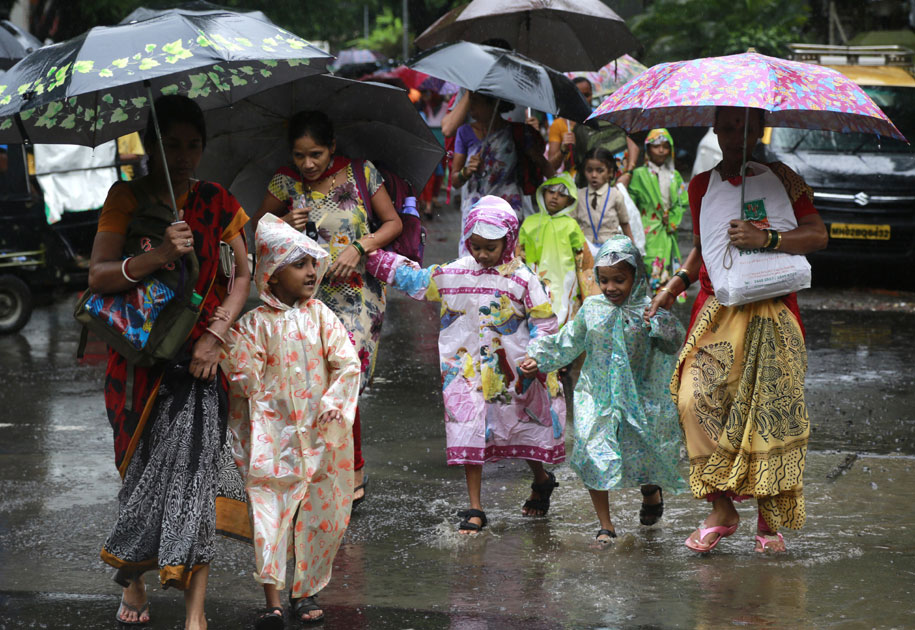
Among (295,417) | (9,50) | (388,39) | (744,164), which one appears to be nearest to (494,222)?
(744,164)

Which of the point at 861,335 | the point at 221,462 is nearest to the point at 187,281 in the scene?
the point at 221,462

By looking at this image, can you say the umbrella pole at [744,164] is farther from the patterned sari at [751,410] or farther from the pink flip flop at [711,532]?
the pink flip flop at [711,532]

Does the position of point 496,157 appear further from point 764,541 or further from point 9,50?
point 9,50

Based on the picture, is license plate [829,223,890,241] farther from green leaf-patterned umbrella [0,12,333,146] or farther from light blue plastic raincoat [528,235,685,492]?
green leaf-patterned umbrella [0,12,333,146]

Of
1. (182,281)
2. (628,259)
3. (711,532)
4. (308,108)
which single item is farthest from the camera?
(308,108)

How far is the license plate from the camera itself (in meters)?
13.0

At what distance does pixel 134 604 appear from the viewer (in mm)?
4543

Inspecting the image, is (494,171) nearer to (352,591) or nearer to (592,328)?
(592,328)

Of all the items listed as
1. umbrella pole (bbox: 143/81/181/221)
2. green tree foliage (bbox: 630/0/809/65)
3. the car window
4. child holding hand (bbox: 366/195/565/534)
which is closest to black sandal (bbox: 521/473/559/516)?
child holding hand (bbox: 366/195/565/534)

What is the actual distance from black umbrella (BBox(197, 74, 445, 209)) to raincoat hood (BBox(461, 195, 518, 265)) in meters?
0.46

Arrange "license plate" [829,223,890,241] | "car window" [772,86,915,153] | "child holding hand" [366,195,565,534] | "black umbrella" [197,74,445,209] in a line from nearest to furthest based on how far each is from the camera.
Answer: "child holding hand" [366,195,565,534]
"black umbrella" [197,74,445,209]
"license plate" [829,223,890,241]
"car window" [772,86,915,153]

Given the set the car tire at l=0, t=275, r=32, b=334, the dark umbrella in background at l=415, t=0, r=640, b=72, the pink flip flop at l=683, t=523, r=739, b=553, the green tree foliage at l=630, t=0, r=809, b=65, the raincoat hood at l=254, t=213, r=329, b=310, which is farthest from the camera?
the green tree foliage at l=630, t=0, r=809, b=65

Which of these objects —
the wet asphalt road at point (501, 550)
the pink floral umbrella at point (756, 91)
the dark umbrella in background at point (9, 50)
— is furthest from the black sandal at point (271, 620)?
the dark umbrella in background at point (9, 50)

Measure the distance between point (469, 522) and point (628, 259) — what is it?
1388mm
